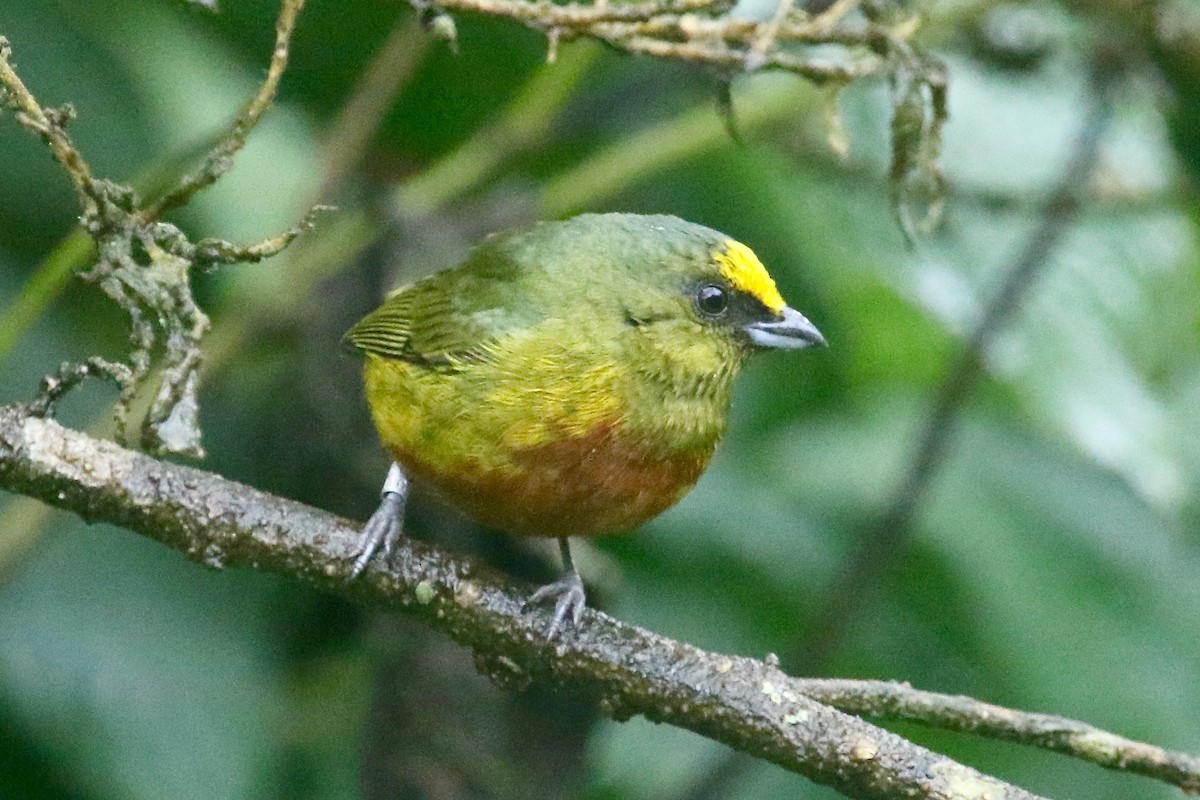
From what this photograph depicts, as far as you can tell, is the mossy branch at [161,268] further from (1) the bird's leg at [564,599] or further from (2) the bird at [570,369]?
(1) the bird's leg at [564,599]

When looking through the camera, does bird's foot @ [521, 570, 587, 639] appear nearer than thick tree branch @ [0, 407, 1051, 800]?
No

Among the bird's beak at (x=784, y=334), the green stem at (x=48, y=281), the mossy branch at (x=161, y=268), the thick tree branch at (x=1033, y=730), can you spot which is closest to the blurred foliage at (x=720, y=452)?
the green stem at (x=48, y=281)

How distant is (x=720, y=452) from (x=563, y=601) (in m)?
1.91

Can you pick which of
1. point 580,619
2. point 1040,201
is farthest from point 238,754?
point 1040,201

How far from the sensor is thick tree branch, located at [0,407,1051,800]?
2090 millimetres

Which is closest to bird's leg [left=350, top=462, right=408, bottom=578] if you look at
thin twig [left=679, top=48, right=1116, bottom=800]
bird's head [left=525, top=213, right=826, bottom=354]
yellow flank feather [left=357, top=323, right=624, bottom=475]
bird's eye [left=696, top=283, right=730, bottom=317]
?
yellow flank feather [left=357, top=323, right=624, bottom=475]

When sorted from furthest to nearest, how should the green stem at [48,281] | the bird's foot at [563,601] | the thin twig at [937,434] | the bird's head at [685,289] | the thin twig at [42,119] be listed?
the thin twig at [937,434] → the bird's head at [685,289] → the green stem at [48,281] → the bird's foot at [563,601] → the thin twig at [42,119]

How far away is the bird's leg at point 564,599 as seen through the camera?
2.34 m

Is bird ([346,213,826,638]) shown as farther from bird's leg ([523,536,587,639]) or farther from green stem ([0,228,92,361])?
green stem ([0,228,92,361])

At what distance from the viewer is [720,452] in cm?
429

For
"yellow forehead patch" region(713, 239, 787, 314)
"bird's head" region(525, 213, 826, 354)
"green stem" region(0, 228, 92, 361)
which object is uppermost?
"yellow forehead patch" region(713, 239, 787, 314)

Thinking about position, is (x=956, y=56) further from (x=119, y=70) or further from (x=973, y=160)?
(x=119, y=70)

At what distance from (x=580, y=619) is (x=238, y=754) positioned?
155 centimetres

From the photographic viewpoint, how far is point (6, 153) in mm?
3824
